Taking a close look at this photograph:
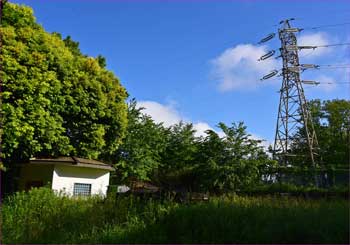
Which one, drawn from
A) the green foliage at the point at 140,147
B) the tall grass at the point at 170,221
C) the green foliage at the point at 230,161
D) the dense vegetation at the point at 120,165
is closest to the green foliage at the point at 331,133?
the dense vegetation at the point at 120,165

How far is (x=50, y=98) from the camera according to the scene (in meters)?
15.0

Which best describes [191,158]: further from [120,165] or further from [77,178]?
[77,178]

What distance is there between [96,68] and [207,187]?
31.7ft

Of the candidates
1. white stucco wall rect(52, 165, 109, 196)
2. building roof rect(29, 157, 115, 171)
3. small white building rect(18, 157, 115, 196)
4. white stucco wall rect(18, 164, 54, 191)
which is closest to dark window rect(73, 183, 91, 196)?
small white building rect(18, 157, 115, 196)

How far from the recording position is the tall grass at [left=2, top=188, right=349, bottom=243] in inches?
282

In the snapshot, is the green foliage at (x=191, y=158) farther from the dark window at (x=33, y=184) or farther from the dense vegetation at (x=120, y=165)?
the dark window at (x=33, y=184)

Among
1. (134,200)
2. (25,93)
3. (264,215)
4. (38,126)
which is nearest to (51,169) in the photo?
(38,126)

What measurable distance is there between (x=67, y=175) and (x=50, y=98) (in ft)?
12.6

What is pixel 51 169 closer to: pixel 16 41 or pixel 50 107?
pixel 50 107

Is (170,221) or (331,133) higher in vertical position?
(331,133)

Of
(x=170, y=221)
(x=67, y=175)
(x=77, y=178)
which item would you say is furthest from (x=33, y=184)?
Result: (x=170, y=221)

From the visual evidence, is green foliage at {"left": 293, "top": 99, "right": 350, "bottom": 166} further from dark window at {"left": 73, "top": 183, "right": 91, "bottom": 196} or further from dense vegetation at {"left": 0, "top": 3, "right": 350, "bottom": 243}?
dark window at {"left": 73, "top": 183, "right": 91, "bottom": 196}

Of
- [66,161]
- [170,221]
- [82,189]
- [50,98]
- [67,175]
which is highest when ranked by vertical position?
[50,98]

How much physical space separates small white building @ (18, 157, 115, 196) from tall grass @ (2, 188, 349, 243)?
529 cm
